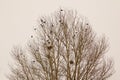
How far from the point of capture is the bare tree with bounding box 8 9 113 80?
31.9ft

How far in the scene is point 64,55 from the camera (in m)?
10.1

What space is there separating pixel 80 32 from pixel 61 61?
136 cm

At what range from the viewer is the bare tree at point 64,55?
31.9ft

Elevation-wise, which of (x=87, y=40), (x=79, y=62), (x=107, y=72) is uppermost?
(x=87, y=40)

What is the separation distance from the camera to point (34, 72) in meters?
9.80

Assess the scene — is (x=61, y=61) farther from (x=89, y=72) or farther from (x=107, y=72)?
(x=107, y=72)

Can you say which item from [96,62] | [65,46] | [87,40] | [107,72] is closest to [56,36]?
[65,46]

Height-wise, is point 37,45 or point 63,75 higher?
point 37,45

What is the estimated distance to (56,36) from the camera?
33.4 ft

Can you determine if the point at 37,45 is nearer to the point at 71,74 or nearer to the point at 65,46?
the point at 65,46

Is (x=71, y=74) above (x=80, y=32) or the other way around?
the other way around

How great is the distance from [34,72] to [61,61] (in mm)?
1133

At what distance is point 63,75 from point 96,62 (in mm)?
1365

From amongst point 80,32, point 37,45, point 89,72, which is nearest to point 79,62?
point 89,72
